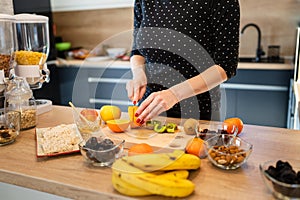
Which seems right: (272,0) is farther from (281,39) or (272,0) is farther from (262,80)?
(262,80)

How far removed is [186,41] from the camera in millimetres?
1167

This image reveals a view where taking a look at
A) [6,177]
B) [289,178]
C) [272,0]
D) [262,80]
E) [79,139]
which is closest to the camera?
[289,178]

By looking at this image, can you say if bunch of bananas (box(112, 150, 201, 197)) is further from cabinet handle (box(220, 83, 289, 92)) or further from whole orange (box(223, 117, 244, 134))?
cabinet handle (box(220, 83, 289, 92))

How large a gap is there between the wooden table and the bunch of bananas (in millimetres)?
21

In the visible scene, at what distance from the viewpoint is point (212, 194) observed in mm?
641

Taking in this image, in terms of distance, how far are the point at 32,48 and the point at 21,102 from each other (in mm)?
399

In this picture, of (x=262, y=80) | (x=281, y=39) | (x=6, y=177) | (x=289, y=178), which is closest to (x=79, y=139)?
(x=6, y=177)

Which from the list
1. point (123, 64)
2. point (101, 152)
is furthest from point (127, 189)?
point (123, 64)

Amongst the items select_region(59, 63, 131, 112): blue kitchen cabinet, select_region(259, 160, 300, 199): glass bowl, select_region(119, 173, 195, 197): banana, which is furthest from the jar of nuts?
select_region(259, 160, 300, 199): glass bowl

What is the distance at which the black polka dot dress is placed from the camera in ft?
3.41

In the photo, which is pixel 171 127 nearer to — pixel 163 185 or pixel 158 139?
pixel 158 139

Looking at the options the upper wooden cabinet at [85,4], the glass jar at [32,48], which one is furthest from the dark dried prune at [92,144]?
the upper wooden cabinet at [85,4]

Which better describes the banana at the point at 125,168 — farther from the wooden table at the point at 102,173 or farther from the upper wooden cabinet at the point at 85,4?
the upper wooden cabinet at the point at 85,4

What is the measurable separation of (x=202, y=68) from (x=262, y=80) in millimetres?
1079
